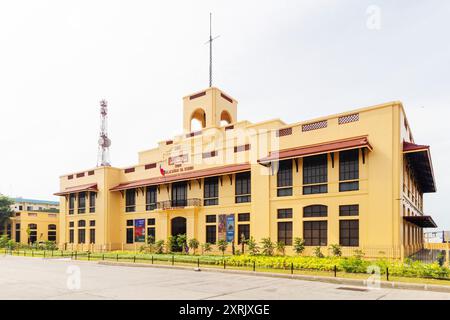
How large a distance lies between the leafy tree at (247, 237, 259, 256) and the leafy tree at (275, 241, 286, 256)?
1.62 metres

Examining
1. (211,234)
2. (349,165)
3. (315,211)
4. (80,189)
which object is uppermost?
(349,165)

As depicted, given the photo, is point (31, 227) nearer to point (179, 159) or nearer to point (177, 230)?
point (177, 230)

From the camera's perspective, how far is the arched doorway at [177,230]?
1393 inches

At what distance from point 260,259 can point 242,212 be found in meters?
8.76

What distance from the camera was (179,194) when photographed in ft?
123

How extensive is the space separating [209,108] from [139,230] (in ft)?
50.6

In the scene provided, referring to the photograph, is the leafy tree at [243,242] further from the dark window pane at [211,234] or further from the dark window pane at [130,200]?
the dark window pane at [130,200]

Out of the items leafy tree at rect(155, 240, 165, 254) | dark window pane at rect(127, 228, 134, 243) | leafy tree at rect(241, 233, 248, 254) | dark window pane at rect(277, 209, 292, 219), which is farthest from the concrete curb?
dark window pane at rect(127, 228, 134, 243)

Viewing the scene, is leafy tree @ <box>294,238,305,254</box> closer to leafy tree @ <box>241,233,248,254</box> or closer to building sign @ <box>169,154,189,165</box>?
leafy tree @ <box>241,233,248,254</box>

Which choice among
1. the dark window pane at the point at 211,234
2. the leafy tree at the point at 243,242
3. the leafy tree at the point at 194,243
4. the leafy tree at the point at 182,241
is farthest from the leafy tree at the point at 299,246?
the leafy tree at the point at 182,241

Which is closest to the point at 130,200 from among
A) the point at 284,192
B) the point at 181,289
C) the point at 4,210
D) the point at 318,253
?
the point at 284,192

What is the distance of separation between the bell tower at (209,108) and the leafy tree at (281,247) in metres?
14.7

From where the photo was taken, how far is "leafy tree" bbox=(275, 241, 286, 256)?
27516mm
